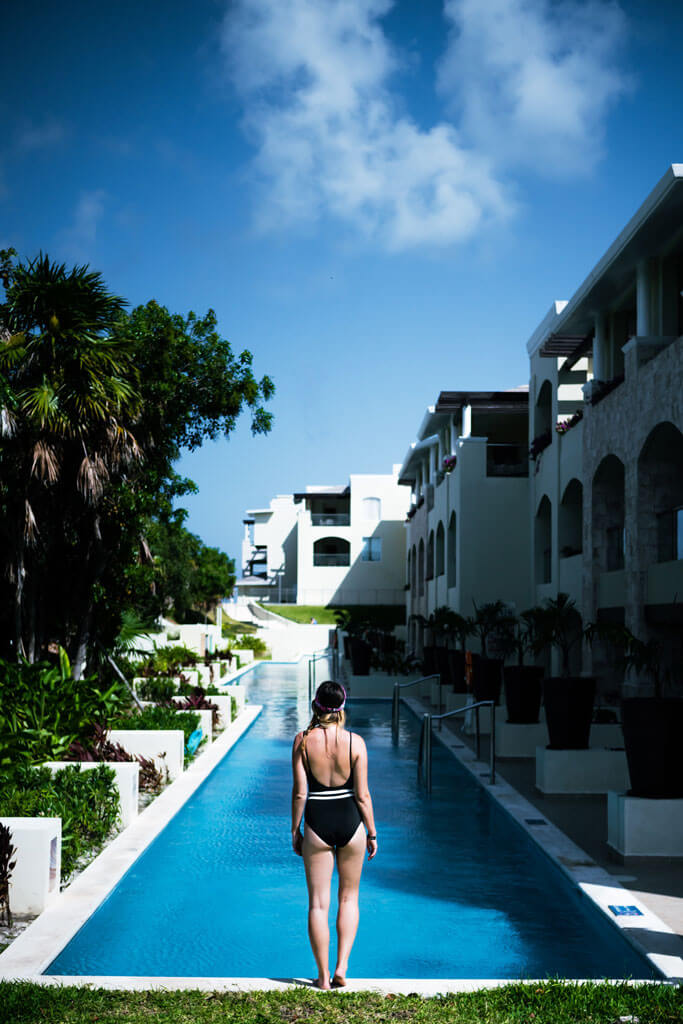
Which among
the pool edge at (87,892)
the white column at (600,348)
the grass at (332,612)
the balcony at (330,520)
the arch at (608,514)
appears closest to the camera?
the pool edge at (87,892)

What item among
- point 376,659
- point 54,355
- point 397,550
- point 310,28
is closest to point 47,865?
point 54,355

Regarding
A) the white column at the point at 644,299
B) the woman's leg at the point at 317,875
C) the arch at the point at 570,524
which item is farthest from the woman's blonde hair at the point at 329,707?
the arch at the point at 570,524

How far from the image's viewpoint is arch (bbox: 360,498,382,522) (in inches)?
2530

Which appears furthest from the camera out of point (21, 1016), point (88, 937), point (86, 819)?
point (86, 819)

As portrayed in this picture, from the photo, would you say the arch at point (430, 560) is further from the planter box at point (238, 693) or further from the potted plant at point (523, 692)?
the potted plant at point (523, 692)

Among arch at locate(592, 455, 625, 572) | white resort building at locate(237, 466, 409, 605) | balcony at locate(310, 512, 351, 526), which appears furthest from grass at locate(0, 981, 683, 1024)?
balcony at locate(310, 512, 351, 526)

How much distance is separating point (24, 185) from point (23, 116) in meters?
1.34

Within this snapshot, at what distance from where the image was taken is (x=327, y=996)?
505 centimetres

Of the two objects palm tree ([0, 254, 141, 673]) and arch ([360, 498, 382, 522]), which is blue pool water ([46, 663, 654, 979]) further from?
arch ([360, 498, 382, 522])

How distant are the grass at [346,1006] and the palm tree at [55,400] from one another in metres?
8.50

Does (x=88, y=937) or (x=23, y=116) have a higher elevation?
(x=23, y=116)

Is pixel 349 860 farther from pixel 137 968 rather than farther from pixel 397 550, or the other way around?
pixel 397 550

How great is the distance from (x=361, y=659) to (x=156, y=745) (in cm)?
1544

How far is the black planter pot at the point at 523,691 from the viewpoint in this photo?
45.6 feet
